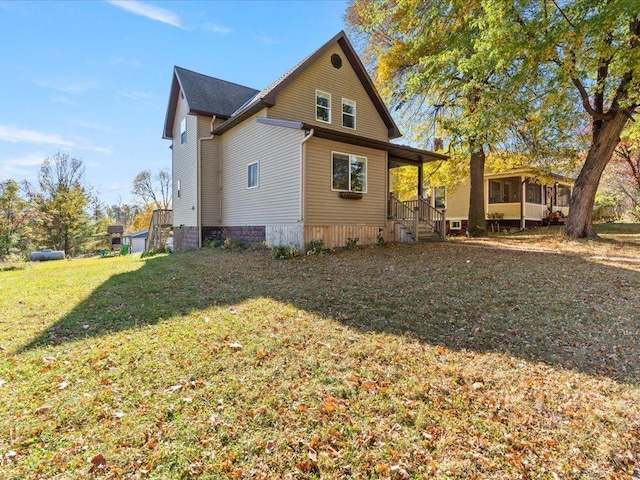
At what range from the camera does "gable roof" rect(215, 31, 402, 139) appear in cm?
1180

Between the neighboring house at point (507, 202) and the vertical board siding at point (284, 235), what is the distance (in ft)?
39.6

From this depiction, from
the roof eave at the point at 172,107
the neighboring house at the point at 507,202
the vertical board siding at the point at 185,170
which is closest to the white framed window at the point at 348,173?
the vertical board siding at the point at 185,170

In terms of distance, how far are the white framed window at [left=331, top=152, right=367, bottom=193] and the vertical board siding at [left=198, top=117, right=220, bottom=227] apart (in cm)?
670

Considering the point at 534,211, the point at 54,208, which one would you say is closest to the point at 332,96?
the point at 534,211

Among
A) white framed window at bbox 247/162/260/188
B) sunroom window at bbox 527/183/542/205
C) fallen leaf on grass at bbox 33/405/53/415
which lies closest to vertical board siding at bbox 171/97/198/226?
white framed window at bbox 247/162/260/188

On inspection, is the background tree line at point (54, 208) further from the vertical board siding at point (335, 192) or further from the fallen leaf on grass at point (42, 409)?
the fallen leaf on grass at point (42, 409)

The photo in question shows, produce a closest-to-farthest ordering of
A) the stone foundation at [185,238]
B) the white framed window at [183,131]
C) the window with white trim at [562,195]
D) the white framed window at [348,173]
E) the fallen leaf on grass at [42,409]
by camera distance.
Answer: the fallen leaf on grass at [42,409] → the white framed window at [348,173] → the stone foundation at [185,238] → the white framed window at [183,131] → the window with white trim at [562,195]

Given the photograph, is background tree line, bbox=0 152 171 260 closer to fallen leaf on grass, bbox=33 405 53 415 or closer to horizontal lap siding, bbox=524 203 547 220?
fallen leaf on grass, bbox=33 405 53 415

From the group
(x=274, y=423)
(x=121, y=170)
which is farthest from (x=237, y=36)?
(x=121, y=170)

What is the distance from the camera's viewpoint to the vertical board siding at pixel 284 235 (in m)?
10.5

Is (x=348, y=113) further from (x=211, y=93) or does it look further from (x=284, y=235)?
(x=211, y=93)

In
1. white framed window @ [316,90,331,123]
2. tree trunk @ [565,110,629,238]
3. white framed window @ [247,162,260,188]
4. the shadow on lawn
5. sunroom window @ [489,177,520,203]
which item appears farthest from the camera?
sunroom window @ [489,177,520,203]

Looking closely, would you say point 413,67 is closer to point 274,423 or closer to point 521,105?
point 521,105

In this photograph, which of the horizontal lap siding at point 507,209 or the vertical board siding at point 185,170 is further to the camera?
the horizontal lap siding at point 507,209
